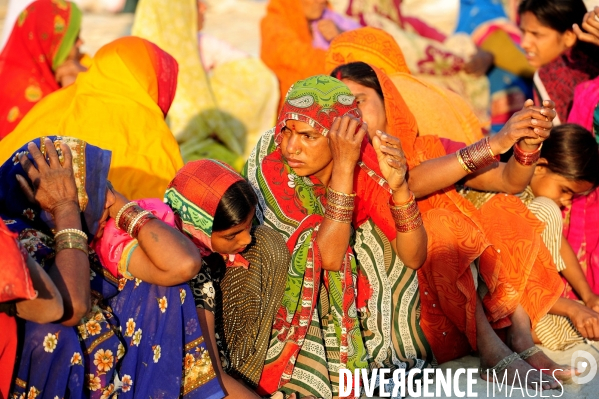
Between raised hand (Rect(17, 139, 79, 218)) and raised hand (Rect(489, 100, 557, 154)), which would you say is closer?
raised hand (Rect(17, 139, 79, 218))

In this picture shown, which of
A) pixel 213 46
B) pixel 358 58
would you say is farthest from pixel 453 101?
pixel 213 46

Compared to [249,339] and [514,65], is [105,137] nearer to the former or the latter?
[249,339]

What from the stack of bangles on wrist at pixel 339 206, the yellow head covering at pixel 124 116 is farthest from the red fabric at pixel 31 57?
the stack of bangles on wrist at pixel 339 206

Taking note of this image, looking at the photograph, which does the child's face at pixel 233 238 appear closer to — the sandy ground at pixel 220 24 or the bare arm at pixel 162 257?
the bare arm at pixel 162 257

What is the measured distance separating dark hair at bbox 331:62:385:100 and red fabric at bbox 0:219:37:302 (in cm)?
235

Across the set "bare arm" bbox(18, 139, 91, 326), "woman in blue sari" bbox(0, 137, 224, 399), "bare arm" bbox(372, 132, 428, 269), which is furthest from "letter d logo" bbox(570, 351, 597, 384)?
"bare arm" bbox(18, 139, 91, 326)

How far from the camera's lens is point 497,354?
4.25 metres

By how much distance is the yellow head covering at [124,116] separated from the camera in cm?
501

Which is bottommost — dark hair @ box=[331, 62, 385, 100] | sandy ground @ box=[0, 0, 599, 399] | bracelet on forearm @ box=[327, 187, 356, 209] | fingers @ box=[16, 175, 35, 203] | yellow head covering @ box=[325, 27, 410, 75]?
sandy ground @ box=[0, 0, 599, 399]

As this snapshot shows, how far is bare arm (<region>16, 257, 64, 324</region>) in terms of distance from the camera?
3027 mm

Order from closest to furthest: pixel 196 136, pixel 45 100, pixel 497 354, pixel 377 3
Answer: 1. pixel 497 354
2. pixel 45 100
3. pixel 196 136
4. pixel 377 3

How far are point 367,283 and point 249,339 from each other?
727mm

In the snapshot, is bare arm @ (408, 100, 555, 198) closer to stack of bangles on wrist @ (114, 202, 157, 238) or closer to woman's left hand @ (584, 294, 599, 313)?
woman's left hand @ (584, 294, 599, 313)

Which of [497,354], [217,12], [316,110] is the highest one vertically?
[316,110]
